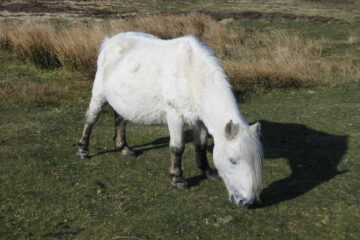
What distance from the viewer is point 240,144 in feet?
15.2

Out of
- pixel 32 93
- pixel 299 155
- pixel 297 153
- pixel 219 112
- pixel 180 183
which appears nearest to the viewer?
pixel 219 112

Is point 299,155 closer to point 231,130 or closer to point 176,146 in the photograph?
point 176,146

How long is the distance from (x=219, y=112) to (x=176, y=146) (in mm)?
982

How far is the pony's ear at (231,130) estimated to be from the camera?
15.3 ft

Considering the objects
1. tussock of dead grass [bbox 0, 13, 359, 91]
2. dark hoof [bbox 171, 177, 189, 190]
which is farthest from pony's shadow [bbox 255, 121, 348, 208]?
tussock of dead grass [bbox 0, 13, 359, 91]

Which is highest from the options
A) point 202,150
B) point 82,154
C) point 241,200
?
point 241,200

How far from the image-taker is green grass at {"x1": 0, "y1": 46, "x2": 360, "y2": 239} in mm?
4945

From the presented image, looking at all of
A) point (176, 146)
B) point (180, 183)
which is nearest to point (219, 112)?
point (176, 146)

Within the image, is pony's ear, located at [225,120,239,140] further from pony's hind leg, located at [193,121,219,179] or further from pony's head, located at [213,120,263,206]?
pony's hind leg, located at [193,121,219,179]

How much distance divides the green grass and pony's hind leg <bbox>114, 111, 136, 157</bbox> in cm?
15

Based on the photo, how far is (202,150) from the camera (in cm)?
629

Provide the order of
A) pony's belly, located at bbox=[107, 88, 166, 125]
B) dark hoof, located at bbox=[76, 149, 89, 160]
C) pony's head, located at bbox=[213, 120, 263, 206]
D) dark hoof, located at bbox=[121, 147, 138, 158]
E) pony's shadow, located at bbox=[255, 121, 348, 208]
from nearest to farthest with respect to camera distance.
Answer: pony's head, located at bbox=[213, 120, 263, 206]
pony's shadow, located at bbox=[255, 121, 348, 208]
pony's belly, located at bbox=[107, 88, 166, 125]
dark hoof, located at bbox=[76, 149, 89, 160]
dark hoof, located at bbox=[121, 147, 138, 158]

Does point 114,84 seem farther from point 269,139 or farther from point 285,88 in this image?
point 285,88

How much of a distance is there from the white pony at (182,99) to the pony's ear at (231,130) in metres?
0.01
